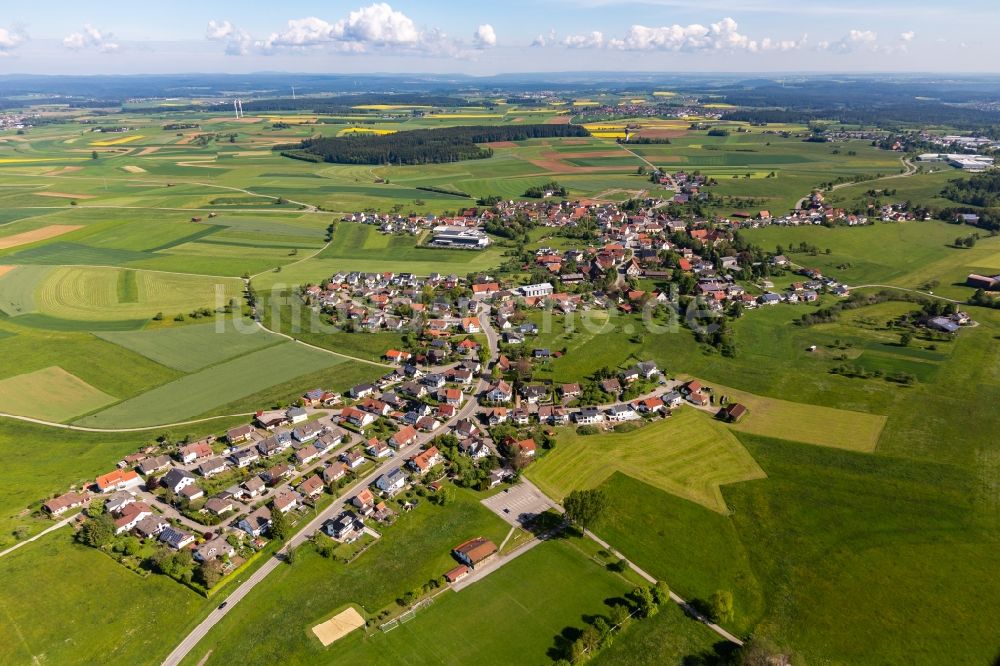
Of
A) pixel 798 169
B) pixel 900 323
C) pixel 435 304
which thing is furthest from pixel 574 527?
pixel 798 169

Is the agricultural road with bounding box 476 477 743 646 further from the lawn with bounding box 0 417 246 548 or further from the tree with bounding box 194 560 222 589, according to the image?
the lawn with bounding box 0 417 246 548

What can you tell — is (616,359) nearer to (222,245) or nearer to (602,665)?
(602,665)

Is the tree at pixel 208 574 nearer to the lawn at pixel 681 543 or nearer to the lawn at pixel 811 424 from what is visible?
the lawn at pixel 681 543

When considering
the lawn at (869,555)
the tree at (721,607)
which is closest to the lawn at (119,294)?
the lawn at (869,555)

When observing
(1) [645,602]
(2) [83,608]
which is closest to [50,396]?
(2) [83,608]

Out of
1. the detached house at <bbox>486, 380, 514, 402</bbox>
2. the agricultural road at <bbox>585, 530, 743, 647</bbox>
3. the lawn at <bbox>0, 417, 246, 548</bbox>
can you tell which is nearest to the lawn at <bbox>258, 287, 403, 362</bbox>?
the detached house at <bbox>486, 380, 514, 402</bbox>
